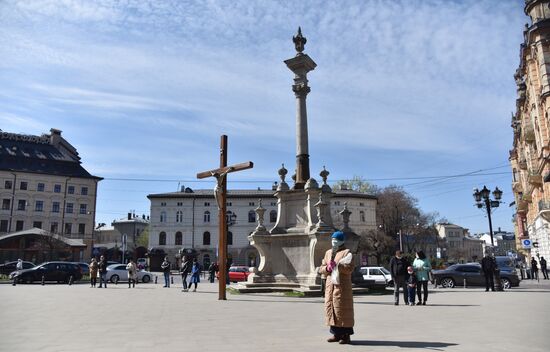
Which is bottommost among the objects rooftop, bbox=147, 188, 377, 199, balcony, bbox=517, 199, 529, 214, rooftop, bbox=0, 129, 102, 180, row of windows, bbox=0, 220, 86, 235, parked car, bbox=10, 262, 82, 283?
parked car, bbox=10, 262, 82, 283

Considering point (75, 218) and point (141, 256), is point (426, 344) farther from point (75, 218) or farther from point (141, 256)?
point (141, 256)

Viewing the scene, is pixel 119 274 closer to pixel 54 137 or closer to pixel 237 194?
pixel 237 194

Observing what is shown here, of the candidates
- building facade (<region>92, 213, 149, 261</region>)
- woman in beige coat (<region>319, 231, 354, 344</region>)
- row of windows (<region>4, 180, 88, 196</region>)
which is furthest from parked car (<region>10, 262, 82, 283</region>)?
building facade (<region>92, 213, 149, 261</region>)

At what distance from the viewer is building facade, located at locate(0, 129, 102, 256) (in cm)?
6041

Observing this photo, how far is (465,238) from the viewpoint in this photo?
143 m

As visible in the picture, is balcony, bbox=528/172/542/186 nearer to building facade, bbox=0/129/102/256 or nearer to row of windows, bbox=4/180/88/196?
building facade, bbox=0/129/102/256

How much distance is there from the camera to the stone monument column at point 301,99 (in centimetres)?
1884

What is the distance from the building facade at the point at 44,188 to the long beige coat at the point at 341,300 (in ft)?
209

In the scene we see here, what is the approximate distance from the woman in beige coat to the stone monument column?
11.5 metres

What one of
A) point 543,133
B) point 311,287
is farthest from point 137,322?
point 543,133

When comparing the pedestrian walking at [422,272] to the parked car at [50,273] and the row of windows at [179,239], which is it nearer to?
the parked car at [50,273]

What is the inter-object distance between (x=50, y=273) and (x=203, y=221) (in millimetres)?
42638

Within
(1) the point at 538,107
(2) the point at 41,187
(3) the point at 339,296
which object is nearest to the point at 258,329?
(3) the point at 339,296

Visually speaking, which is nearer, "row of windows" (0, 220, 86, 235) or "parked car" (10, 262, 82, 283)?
"parked car" (10, 262, 82, 283)
